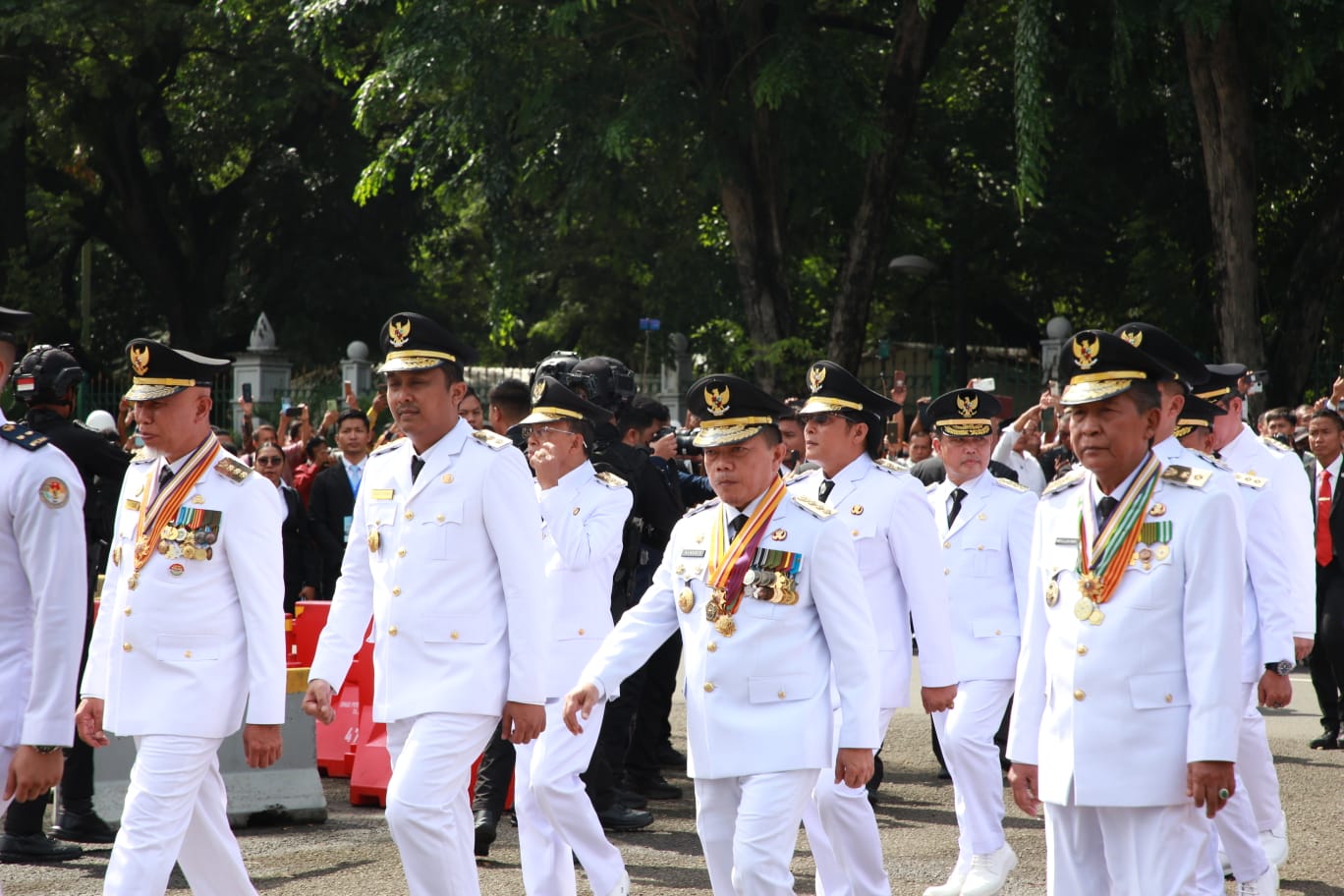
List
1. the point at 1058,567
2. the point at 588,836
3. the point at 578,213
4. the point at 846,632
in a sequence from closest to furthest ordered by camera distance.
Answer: the point at 1058,567, the point at 846,632, the point at 588,836, the point at 578,213

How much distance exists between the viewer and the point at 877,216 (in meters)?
21.2

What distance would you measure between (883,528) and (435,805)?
97.8 inches

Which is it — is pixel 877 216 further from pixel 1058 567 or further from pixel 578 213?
pixel 1058 567

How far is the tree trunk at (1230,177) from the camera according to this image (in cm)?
1853

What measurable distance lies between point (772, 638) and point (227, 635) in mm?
1851

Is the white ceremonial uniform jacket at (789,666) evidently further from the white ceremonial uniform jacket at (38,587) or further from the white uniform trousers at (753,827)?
the white ceremonial uniform jacket at (38,587)

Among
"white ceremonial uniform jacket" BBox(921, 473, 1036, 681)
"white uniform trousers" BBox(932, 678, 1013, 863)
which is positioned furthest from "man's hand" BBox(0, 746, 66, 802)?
"white ceremonial uniform jacket" BBox(921, 473, 1036, 681)

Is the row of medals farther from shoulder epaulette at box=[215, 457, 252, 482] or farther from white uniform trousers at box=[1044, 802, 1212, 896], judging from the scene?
shoulder epaulette at box=[215, 457, 252, 482]

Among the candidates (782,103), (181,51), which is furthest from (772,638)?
(181,51)

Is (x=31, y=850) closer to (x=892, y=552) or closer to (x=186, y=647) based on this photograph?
(x=186, y=647)

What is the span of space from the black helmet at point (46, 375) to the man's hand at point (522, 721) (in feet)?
10.6

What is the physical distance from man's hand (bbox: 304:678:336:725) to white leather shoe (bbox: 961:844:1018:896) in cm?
295

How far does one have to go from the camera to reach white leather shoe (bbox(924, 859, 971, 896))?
7.01 m

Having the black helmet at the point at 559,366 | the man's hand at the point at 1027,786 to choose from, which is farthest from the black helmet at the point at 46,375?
the man's hand at the point at 1027,786
